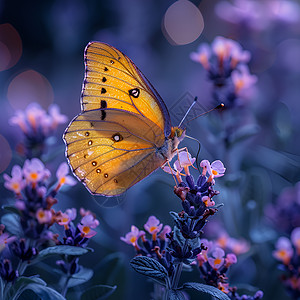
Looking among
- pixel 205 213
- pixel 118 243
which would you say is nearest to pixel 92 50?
pixel 205 213

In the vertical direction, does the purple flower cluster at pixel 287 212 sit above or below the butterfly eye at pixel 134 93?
below

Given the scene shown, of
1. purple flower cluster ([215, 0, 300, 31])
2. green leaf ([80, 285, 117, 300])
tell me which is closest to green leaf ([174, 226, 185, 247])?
green leaf ([80, 285, 117, 300])

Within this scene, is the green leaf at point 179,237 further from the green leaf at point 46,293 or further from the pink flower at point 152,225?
the green leaf at point 46,293

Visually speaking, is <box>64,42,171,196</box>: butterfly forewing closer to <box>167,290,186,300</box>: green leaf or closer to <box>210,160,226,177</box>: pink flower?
<box>210,160,226,177</box>: pink flower

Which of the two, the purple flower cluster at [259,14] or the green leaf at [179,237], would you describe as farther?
the purple flower cluster at [259,14]

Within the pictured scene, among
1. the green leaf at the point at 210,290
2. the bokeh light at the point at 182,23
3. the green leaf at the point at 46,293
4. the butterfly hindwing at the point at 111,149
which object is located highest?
the bokeh light at the point at 182,23

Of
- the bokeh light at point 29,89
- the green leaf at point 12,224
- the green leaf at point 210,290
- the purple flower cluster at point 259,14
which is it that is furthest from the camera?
the bokeh light at point 29,89

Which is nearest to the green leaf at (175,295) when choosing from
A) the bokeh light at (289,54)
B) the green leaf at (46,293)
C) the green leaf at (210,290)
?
the green leaf at (210,290)
